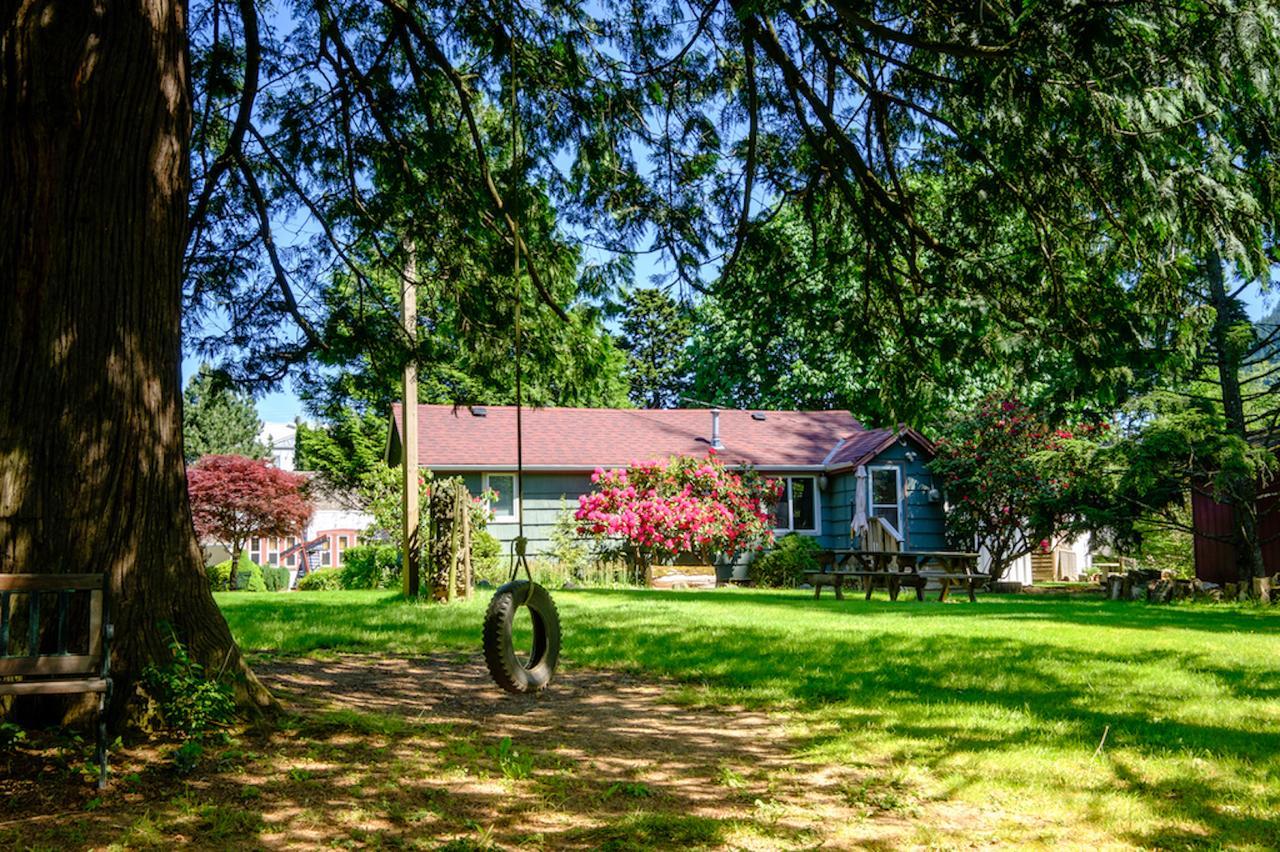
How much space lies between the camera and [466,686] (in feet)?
22.1

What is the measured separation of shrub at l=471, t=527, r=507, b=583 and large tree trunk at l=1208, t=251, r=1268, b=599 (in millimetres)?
12888

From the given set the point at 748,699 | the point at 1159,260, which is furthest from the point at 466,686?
the point at 1159,260

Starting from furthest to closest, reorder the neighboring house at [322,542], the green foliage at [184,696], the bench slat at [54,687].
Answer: the neighboring house at [322,542] → the green foliage at [184,696] → the bench slat at [54,687]

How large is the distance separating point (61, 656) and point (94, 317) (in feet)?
4.93

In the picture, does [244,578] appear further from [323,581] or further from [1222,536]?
[1222,536]

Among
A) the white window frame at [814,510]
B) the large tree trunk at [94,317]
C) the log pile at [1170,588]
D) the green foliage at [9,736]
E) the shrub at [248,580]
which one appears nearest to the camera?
the green foliage at [9,736]

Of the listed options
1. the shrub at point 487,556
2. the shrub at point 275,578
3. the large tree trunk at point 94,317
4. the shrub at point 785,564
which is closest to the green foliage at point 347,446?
the shrub at point 275,578

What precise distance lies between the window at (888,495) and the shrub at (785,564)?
2047 millimetres

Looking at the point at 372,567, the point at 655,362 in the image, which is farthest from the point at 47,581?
the point at 655,362

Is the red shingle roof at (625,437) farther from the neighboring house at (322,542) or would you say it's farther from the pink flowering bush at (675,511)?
the neighboring house at (322,542)

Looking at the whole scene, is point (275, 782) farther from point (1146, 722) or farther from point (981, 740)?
point (1146, 722)

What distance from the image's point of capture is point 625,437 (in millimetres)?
24578

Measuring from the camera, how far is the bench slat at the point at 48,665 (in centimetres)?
385

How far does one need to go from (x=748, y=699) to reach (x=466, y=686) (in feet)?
6.44
